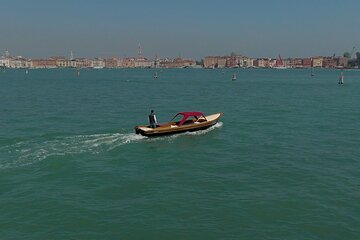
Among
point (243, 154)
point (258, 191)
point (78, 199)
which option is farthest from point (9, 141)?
point (258, 191)

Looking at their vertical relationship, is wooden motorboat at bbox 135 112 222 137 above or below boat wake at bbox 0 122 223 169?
above

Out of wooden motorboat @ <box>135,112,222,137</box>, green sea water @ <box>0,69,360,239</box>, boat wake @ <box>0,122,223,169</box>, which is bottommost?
green sea water @ <box>0,69,360,239</box>

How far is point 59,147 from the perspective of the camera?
28672 millimetres

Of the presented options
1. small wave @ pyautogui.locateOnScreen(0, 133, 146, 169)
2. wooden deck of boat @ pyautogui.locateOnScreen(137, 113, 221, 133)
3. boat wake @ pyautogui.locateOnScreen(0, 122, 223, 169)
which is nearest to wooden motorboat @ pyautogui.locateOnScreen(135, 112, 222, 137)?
wooden deck of boat @ pyautogui.locateOnScreen(137, 113, 221, 133)

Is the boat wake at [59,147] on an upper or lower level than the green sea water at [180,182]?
upper

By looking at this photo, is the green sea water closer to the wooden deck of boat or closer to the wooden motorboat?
the wooden motorboat

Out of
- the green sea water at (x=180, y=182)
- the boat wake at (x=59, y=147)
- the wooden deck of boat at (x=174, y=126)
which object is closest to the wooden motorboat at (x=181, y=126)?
the wooden deck of boat at (x=174, y=126)

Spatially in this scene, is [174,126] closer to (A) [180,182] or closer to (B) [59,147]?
(B) [59,147]

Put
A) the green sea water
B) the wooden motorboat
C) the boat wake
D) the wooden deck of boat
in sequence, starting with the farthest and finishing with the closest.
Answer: the wooden deck of boat
the wooden motorboat
the boat wake
the green sea water

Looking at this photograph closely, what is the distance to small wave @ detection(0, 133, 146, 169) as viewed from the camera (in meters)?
25.6

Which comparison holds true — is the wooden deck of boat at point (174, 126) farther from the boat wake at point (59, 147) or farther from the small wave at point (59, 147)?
the small wave at point (59, 147)

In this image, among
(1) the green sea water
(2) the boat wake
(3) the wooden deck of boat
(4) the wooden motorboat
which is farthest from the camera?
(3) the wooden deck of boat

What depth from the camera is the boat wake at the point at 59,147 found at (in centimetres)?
2564

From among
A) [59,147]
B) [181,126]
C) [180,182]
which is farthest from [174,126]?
[180,182]
